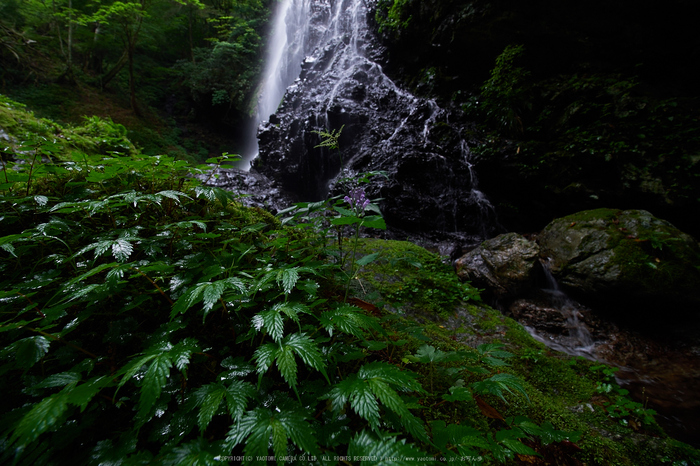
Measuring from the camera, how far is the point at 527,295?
14.2 feet

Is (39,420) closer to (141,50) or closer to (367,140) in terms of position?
(367,140)

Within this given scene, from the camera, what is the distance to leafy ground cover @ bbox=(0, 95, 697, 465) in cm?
73

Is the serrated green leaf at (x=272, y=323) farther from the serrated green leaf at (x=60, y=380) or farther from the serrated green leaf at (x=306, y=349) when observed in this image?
the serrated green leaf at (x=60, y=380)

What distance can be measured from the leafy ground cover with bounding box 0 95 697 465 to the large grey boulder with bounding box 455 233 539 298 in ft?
7.74

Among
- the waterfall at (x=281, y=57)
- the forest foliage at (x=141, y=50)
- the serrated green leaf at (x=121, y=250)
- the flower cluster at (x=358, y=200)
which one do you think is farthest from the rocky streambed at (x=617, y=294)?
the forest foliage at (x=141, y=50)

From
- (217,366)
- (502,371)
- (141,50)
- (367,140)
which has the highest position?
(141,50)

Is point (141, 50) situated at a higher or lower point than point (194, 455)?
higher

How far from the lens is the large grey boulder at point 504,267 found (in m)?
4.30

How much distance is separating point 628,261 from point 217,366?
5.52 m

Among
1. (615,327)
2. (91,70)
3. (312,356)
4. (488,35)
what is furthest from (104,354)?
(91,70)

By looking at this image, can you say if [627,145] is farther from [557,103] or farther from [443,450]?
[443,450]

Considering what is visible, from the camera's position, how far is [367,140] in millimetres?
8352

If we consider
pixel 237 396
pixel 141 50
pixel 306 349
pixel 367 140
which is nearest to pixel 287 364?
pixel 306 349

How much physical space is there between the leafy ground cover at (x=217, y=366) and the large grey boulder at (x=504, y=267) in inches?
92.9
